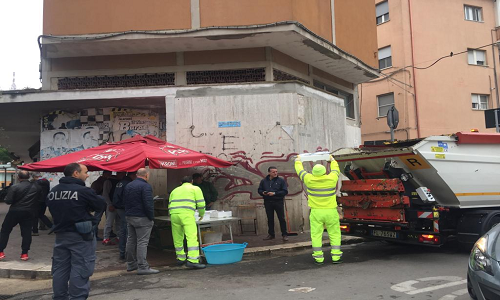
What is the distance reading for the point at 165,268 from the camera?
7172mm

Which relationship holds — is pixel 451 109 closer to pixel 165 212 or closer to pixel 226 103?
pixel 226 103

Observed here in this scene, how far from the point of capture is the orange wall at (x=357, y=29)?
13.3 meters

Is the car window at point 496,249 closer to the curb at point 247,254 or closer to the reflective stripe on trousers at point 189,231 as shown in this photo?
the reflective stripe on trousers at point 189,231

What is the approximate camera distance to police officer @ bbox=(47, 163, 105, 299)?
176 inches

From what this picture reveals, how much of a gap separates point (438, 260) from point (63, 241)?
607cm

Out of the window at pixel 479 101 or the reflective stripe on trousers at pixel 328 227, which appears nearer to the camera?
the reflective stripe on trousers at pixel 328 227

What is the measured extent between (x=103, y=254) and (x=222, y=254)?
2781 millimetres

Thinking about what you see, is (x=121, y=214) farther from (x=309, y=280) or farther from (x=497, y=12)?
(x=497, y=12)

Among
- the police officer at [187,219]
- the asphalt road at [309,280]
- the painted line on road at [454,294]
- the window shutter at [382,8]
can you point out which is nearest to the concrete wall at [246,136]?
the asphalt road at [309,280]

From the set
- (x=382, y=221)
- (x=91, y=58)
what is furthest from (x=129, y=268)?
(x=91, y=58)

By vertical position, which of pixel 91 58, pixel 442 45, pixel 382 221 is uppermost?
pixel 442 45

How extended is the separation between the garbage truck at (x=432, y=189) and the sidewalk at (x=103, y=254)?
1.90 m

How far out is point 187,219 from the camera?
6.98m

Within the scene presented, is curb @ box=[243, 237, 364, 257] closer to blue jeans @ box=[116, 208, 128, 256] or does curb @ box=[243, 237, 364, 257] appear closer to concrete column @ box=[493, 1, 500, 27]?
blue jeans @ box=[116, 208, 128, 256]
